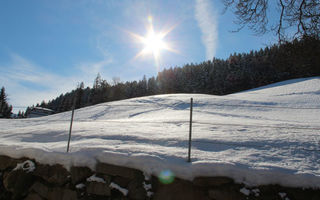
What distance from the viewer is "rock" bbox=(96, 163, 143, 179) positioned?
268 cm

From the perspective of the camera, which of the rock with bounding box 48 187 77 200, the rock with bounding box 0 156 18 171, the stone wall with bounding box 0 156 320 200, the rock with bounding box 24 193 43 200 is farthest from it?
the rock with bounding box 0 156 18 171

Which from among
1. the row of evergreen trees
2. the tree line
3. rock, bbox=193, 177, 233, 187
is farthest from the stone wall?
the row of evergreen trees

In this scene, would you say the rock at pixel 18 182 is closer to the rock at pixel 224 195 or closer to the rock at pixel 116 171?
the rock at pixel 116 171

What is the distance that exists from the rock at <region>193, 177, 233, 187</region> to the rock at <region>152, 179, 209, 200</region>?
104 millimetres

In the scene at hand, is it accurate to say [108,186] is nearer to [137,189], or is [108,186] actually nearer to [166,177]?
[137,189]

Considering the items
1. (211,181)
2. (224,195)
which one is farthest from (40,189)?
(224,195)

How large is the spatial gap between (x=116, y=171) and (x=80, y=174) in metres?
0.69

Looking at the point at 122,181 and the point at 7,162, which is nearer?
the point at 122,181

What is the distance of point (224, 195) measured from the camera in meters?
2.28

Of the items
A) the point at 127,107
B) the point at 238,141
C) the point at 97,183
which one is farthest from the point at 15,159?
the point at 127,107

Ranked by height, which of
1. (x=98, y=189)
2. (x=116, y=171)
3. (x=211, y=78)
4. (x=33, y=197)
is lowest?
(x=33, y=197)

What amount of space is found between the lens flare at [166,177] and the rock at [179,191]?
0.05 meters

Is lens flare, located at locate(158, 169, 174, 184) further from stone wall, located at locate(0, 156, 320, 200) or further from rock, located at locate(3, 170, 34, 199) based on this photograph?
rock, located at locate(3, 170, 34, 199)

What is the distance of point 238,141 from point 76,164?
302cm
